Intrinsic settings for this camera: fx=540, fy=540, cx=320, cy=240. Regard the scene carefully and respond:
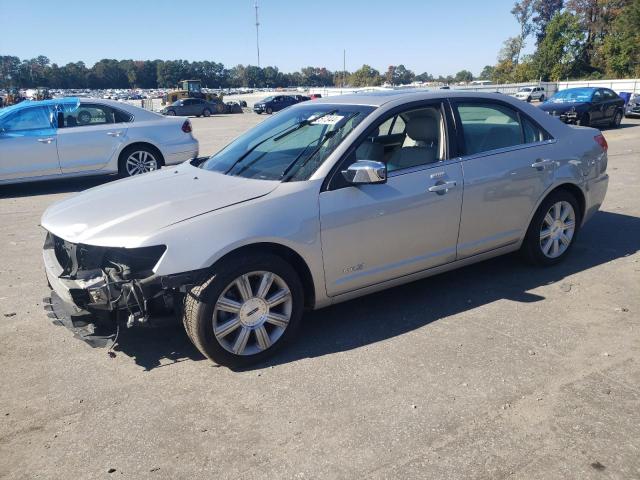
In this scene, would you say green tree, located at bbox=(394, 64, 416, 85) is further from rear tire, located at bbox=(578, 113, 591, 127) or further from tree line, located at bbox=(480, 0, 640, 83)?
rear tire, located at bbox=(578, 113, 591, 127)

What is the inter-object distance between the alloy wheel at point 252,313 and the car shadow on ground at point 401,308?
19 centimetres

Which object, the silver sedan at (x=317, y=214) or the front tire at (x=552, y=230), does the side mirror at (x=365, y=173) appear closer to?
the silver sedan at (x=317, y=214)

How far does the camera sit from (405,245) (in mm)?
4031

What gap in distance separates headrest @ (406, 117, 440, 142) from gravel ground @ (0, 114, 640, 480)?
1.32 meters

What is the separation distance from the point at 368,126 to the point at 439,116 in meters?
0.78

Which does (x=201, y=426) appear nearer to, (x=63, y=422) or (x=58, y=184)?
(x=63, y=422)

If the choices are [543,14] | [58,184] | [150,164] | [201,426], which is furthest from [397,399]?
[543,14]

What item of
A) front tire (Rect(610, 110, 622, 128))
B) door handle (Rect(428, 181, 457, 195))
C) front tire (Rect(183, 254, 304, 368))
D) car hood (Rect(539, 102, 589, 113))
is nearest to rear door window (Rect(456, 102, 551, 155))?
door handle (Rect(428, 181, 457, 195))

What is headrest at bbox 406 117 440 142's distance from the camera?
4.37 metres

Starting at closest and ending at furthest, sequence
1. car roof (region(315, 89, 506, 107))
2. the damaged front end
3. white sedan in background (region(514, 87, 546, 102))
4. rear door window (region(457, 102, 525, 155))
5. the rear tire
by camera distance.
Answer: the damaged front end
car roof (region(315, 89, 506, 107))
rear door window (region(457, 102, 525, 155))
the rear tire
white sedan in background (region(514, 87, 546, 102))

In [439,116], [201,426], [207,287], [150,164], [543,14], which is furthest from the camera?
[543,14]

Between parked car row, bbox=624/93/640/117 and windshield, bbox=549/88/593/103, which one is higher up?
windshield, bbox=549/88/593/103

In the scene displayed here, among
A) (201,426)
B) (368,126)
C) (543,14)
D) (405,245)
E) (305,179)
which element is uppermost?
(543,14)

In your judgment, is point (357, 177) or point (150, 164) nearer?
point (357, 177)
